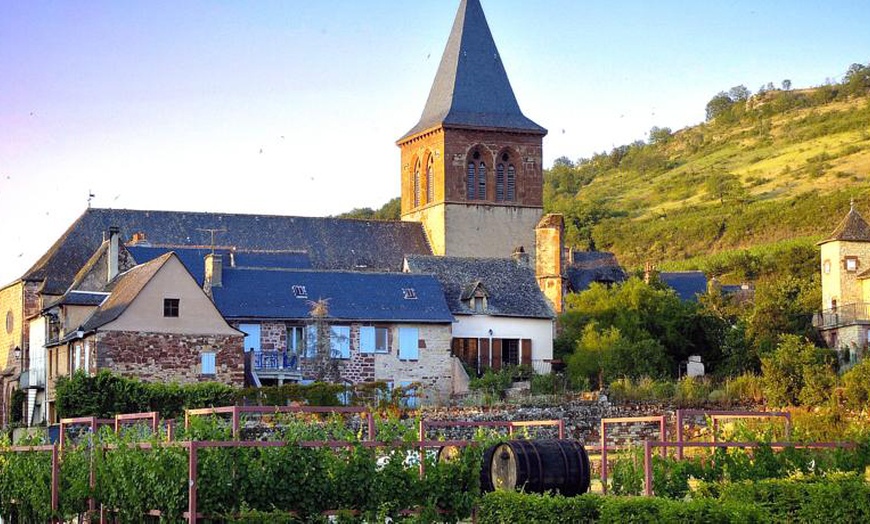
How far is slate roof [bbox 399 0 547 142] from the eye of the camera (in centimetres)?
6675

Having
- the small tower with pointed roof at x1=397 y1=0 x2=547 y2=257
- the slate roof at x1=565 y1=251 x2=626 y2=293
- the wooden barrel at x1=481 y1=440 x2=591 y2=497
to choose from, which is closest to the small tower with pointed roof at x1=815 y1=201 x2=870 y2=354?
the slate roof at x1=565 y1=251 x2=626 y2=293

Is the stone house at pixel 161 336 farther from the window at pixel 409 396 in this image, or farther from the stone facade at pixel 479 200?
the stone facade at pixel 479 200

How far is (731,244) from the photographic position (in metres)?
99.9

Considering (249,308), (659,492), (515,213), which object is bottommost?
(659,492)

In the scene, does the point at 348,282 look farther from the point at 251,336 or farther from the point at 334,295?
the point at 251,336

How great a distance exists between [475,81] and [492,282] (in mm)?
15753

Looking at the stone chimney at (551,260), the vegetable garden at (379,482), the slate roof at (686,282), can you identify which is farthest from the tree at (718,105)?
the vegetable garden at (379,482)

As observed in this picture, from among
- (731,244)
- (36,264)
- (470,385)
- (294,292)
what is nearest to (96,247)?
(36,264)

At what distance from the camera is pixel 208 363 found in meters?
43.3

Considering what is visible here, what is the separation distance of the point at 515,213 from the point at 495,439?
42.3 metres

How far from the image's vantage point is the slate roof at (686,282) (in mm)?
74938

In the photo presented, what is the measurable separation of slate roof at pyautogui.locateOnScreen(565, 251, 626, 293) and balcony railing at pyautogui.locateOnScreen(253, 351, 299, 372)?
2211cm

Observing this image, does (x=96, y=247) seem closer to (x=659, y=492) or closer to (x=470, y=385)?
(x=470, y=385)

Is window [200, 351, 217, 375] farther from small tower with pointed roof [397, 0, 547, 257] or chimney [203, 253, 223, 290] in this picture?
small tower with pointed roof [397, 0, 547, 257]
